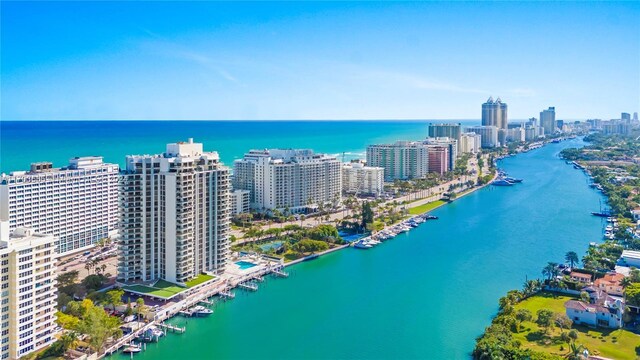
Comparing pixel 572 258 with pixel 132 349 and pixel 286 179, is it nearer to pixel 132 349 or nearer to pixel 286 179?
pixel 132 349

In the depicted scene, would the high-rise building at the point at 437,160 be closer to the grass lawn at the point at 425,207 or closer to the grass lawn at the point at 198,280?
the grass lawn at the point at 425,207

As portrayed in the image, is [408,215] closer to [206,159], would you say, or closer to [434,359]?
[206,159]

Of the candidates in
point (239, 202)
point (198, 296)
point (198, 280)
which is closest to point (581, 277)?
point (198, 296)

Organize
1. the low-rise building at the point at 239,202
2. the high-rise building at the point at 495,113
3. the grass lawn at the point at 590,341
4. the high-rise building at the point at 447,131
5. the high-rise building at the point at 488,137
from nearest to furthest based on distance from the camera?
the grass lawn at the point at 590,341 < the low-rise building at the point at 239,202 < the high-rise building at the point at 447,131 < the high-rise building at the point at 488,137 < the high-rise building at the point at 495,113

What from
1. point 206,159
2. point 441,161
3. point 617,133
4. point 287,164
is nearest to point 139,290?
point 206,159

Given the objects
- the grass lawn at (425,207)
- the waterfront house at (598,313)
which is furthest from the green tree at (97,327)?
the grass lawn at (425,207)

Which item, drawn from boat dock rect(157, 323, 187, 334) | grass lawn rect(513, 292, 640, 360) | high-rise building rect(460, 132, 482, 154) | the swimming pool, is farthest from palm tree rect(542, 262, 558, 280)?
high-rise building rect(460, 132, 482, 154)
